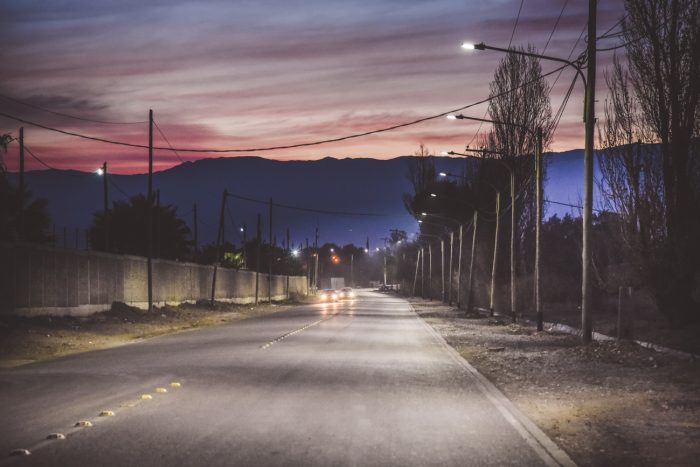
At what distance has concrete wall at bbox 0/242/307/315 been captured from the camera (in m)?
29.2

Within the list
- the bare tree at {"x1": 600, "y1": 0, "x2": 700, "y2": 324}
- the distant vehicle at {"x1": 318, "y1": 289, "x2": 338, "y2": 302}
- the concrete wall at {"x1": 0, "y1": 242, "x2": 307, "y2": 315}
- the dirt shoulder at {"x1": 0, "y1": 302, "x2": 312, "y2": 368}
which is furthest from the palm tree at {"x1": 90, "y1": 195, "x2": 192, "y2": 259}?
the bare tree at {"x1": 600, "y1": 0, "x2": 700, "y2": 324}

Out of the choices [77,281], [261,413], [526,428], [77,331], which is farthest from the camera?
[77,281]

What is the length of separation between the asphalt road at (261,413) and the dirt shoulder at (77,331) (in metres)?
3.38

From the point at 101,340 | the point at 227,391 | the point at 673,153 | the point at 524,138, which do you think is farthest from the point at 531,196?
the point at 227,391

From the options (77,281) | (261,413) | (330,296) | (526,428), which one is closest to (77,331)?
(77,281)

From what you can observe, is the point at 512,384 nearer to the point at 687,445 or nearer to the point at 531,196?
the point at 687,445

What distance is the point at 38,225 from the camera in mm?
68750

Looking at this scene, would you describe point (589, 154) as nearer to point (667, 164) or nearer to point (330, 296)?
point (667, 164)

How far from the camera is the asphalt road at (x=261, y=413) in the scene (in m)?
8.53

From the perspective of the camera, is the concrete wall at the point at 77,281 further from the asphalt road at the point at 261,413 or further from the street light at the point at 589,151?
the street light at the point at 589,151

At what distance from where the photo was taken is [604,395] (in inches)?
565

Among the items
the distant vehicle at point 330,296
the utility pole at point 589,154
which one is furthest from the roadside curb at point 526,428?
the distant vehicle at point 330,296

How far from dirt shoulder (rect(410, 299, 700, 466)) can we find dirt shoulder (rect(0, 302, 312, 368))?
11.2 meters

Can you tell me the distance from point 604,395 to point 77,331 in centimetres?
2071
